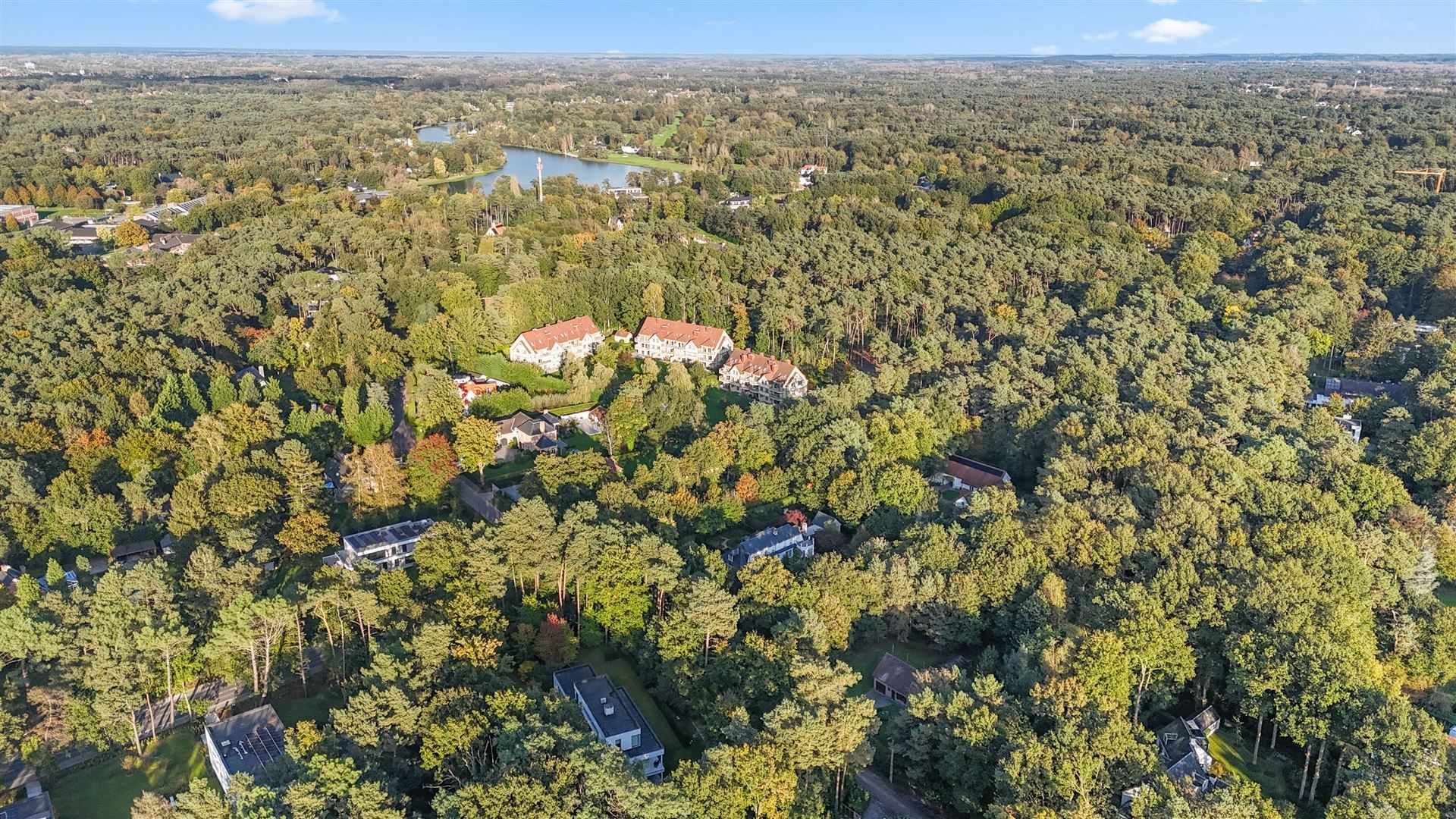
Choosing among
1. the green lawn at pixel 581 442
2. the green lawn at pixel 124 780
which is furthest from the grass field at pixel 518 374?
the green lawn at pixel 124 780

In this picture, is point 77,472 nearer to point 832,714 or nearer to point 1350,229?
point 832,714

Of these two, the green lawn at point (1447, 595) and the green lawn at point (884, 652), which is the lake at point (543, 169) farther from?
the green lawn at point (1447, 595)

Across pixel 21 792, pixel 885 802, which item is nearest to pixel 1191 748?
pixel 885 802

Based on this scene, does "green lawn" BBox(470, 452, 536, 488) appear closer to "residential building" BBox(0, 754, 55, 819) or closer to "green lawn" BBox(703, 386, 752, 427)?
"green lawn" BBox(703, 386, 752, 427)

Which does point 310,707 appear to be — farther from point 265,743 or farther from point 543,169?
point 543,169

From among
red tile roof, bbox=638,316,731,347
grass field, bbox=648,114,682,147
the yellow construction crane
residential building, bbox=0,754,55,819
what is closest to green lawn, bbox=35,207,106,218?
red tile roof, bbox=638,316,731,347

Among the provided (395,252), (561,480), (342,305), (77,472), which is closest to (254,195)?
(395,252)
